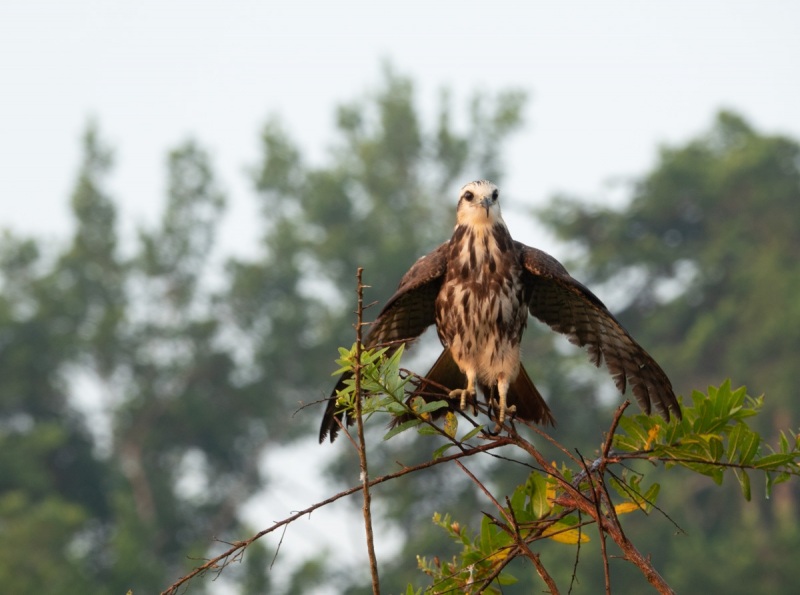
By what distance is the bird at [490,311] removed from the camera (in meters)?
5.83

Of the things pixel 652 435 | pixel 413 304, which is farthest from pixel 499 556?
pixel 413 304

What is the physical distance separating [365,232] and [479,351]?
33967 mm

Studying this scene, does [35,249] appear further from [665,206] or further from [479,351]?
[479,351]

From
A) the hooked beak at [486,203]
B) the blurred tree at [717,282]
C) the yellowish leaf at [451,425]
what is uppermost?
the blurred tree at [717,282]

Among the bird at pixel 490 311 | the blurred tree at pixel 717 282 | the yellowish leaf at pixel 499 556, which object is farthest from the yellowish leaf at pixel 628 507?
the blurred tree at pixel 717 282

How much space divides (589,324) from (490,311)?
1.46 ft

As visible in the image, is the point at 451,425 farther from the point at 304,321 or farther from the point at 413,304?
the point at 304,321

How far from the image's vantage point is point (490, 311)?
595cm

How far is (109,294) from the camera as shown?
39.5 metres

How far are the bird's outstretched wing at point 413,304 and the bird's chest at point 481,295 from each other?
89 mm

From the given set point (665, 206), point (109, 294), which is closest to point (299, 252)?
point (109, 294)

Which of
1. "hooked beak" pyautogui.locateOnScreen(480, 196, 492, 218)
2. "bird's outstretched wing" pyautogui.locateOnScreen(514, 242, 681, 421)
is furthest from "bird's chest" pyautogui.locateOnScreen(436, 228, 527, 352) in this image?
"hooked beak" pyautogui.locateOnScreen(480, 196, 492, 218)

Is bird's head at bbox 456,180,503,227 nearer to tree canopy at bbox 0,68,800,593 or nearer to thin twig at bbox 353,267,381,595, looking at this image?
thin twig at bbox 353,267,381,595

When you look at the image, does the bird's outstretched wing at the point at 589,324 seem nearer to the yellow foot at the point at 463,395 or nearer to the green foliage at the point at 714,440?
the yellow foot at the point at 463,395
